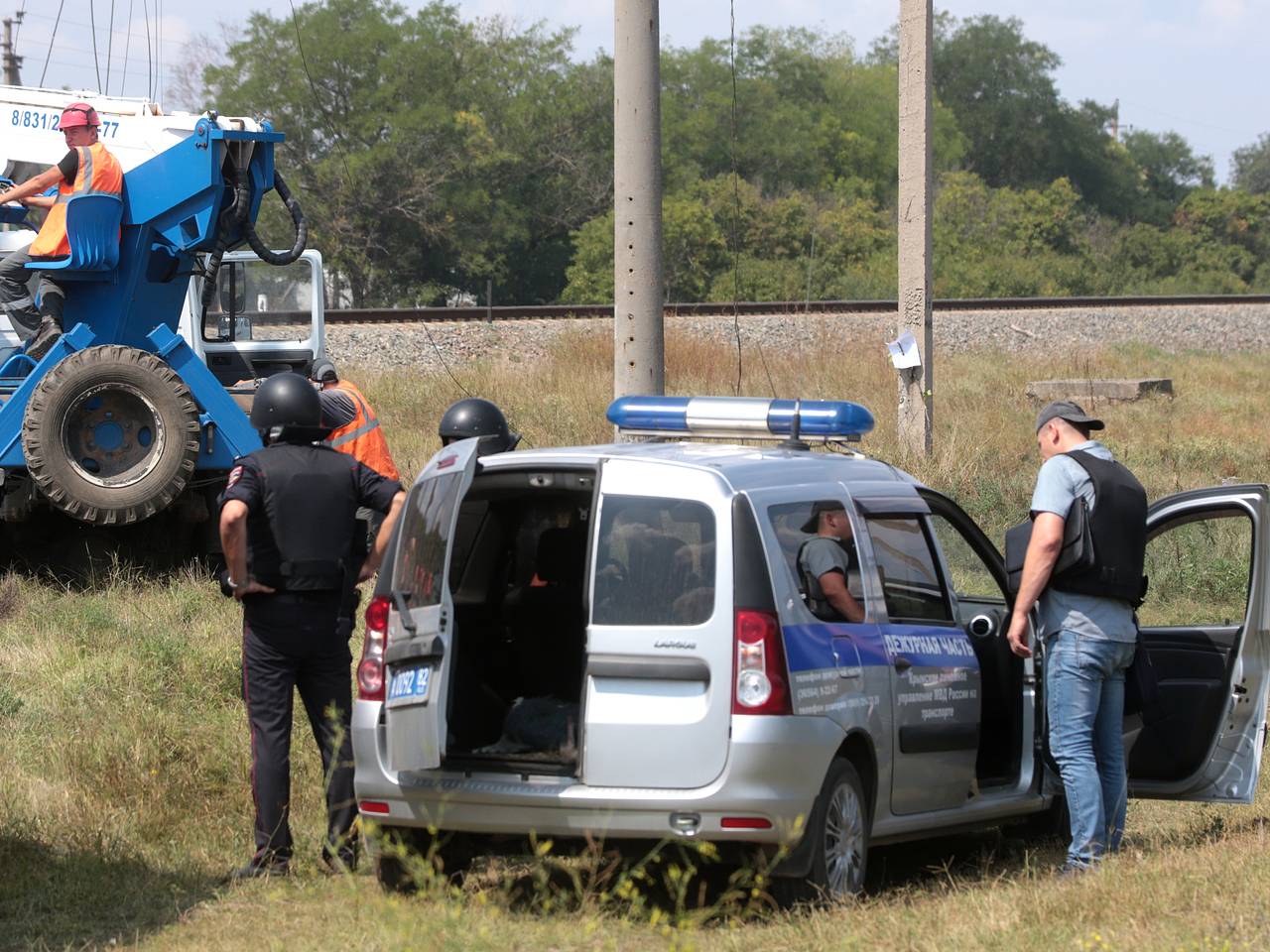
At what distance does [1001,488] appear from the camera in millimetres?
15867

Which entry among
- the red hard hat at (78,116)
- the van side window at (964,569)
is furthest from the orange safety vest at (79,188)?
the van side window at (964,569)

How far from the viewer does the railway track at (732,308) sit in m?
25.9

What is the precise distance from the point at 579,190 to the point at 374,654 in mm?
47605

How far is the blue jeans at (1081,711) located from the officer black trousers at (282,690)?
9.08 ft

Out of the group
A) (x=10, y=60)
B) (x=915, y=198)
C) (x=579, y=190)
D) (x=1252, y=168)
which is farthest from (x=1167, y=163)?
(x=915, y=198)

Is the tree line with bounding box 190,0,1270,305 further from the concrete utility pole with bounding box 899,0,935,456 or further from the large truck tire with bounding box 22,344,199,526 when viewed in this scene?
the large truck tire with bounding box 22,344,199,526

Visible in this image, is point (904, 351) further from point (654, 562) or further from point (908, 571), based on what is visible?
point (654, 562)

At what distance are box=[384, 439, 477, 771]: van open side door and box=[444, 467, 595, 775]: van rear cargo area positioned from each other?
271 mm

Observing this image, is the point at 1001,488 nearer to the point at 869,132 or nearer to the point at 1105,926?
the point at 1105,926

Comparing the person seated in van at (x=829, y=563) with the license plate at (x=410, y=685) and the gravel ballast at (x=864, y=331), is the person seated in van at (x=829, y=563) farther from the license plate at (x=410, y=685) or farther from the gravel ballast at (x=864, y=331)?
the gravel ballast at (x=864, y=331)

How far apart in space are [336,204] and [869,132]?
36.7 m

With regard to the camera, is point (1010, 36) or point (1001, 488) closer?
point (1001, 488)

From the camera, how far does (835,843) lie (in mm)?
5809

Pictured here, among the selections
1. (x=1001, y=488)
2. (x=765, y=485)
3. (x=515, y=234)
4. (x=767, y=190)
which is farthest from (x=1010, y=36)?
(x=765, y=485)
